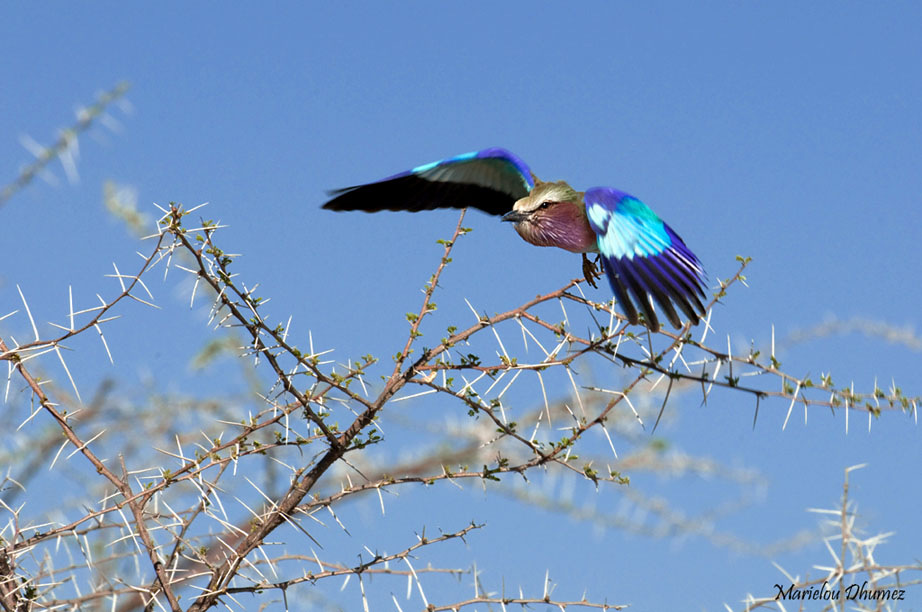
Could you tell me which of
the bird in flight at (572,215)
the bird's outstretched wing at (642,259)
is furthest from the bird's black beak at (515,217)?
the bird's outstretched wing at (642,259)

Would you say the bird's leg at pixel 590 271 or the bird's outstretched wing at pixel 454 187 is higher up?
the bird's outstretched wing at pixel 454 187

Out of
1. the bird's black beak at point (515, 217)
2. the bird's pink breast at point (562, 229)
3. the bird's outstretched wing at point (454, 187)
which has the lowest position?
the bird's pink breast at point (562, 229)

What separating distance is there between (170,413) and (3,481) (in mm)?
1656

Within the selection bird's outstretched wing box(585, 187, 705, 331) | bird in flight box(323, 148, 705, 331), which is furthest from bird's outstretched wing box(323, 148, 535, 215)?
bird's outstretched wing box(585, 187, 705, 331)

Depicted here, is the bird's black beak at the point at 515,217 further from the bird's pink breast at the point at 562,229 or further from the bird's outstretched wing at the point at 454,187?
the bird's outstretched wing at the point at 454,187

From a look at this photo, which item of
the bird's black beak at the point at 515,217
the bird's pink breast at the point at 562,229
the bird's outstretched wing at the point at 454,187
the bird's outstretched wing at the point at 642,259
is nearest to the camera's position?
the bird's outstretched wing at the point at 642,259

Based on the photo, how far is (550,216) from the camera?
11.9 feet

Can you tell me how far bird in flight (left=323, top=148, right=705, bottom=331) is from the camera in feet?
8.77

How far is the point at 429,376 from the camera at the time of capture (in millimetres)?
2285

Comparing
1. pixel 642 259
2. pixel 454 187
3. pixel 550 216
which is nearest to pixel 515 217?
pixel 550 216

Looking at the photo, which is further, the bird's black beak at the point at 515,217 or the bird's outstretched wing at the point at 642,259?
the bird's black beak at the point at 515,217

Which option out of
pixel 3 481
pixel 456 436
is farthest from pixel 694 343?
pixel 456 436

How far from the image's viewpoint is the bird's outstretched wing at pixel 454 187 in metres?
3.91

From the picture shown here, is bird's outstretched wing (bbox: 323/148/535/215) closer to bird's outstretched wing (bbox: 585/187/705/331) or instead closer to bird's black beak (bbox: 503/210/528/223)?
bird's black beak (bbox: 503/210/528/223)
